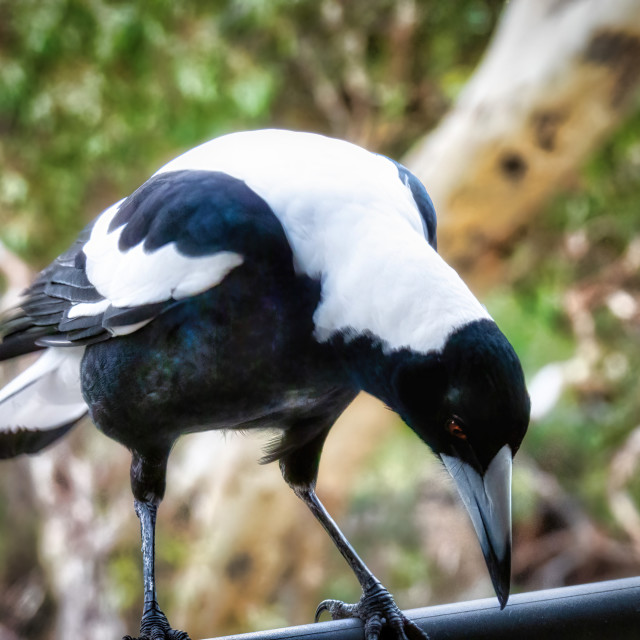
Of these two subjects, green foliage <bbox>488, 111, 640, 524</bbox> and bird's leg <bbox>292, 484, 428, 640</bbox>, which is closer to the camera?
bird's leg <bbox>292, 484, 428, 640</bbox>

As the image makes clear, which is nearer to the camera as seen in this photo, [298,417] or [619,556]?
[298,417]

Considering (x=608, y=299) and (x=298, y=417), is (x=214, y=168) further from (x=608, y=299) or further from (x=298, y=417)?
(x=608, y=299)

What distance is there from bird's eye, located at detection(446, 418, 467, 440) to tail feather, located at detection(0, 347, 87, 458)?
2.07 ft

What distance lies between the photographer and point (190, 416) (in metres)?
0.99

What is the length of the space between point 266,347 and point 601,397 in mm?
2600

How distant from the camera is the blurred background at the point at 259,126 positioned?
217cm

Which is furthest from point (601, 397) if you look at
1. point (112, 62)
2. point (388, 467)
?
point (112, 62)

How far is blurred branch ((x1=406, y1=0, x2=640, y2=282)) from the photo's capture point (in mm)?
1961

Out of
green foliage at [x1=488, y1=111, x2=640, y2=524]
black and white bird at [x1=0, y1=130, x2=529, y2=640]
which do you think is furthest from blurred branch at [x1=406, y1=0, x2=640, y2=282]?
black and white bird at [x1=0, y1=130, x2=529, y2=640]

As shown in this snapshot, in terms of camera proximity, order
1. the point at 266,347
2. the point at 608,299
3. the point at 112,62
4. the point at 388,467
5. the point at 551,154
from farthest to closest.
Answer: the point at 388,467 → the point at 608,299 → the point at 112,62 → the point at 551,154 → the point at 266,347

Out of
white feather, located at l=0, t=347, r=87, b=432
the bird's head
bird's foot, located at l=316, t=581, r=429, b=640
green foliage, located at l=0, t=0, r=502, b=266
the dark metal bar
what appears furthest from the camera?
green foliage, located at l=0, t=0, r=502, b=266

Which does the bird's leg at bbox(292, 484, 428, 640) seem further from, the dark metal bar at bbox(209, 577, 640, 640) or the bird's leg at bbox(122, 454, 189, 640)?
the bird's leg at bbox(122, 454, 189, 640)

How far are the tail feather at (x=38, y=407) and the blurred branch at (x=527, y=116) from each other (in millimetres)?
A: 1184

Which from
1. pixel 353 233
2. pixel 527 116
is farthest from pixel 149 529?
pixel 527 116
